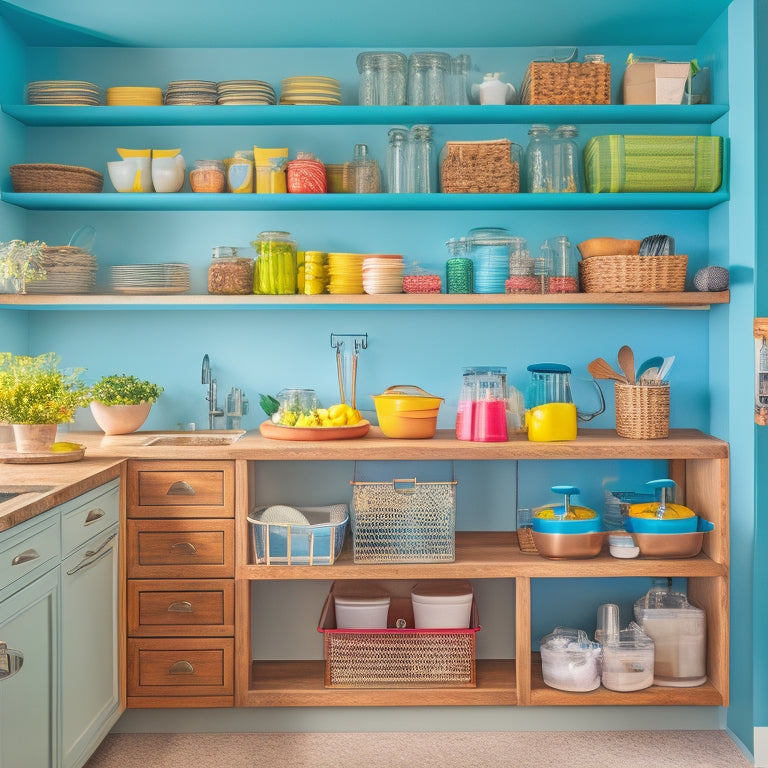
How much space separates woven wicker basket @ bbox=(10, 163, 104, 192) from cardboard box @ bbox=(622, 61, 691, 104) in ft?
6.97

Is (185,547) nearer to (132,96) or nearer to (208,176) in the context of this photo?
(208,176)

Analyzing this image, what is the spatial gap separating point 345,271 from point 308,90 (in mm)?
708

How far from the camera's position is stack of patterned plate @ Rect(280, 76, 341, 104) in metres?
3.23

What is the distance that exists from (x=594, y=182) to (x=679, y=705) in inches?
77.0

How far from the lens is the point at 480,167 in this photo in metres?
3.18

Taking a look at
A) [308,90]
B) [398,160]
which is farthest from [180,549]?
[308,90]

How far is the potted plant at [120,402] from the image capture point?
3.17 metres

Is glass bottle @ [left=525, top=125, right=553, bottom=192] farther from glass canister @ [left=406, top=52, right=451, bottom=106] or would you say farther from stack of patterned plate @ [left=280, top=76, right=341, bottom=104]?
stack of patterned plate @ [left=280, top=76, right=341, bottom=104]

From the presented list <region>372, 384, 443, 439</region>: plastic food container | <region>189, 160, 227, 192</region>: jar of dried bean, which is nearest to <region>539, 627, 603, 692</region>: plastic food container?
<region>372, 384, 443, 439</region>: plastic food container

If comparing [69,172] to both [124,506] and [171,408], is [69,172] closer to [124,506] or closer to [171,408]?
[171,408]

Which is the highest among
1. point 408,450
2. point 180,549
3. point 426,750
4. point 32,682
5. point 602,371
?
point 602,371

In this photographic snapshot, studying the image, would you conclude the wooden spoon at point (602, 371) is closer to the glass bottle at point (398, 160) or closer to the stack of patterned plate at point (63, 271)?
the glass bottle at point (398, 160)

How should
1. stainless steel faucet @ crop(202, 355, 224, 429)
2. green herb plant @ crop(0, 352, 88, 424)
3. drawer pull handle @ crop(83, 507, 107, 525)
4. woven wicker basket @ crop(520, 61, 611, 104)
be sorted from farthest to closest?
stainless steel faucet @ crop(202, 355, 224, 429)
woven wicker basket @ crop(520, 61, 611, 104)
green herb plant @ crop(0, 352, 88, 424)
drawer pull handle @ crop(83, 507, 107, 525)

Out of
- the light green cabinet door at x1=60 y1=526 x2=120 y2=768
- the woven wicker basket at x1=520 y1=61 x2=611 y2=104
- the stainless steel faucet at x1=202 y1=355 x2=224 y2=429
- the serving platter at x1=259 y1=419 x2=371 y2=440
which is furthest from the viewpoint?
the stainless steel faucet at x1=202 y1=355 x2=224 y2=429
